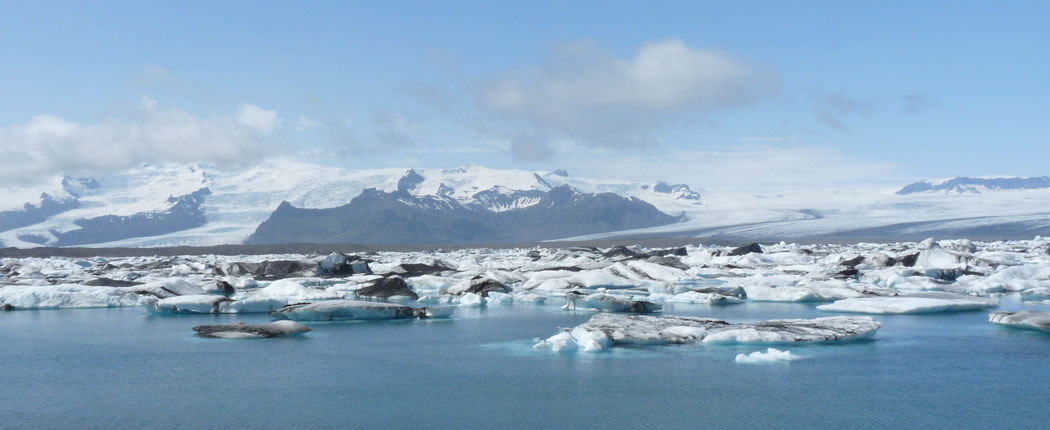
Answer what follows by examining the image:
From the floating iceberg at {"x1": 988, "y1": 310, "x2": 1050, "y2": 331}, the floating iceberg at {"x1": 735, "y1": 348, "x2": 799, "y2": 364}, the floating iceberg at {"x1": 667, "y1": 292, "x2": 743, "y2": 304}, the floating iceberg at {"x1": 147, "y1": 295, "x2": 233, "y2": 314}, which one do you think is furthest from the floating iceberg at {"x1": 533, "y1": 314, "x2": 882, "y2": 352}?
the floating iceberg at {"x1": 147, "y1": 295, "x2": 233, "y2": 314}

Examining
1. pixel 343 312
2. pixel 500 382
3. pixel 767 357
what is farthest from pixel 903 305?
pixel 343 312

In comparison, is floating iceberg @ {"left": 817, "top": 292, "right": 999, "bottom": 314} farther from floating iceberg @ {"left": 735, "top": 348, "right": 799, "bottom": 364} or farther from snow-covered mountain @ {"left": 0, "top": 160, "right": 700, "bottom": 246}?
snow-covered mountain @ {"left": 0, "top": 160, "right": 700, "bottom": 246}

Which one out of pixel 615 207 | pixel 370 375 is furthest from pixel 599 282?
pixel 615 207

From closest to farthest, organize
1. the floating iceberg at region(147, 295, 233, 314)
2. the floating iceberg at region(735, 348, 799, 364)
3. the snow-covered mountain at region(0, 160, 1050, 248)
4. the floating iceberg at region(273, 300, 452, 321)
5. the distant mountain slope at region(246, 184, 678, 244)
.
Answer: the floating iceberg at region(735, 348, 799, 364)
the floating iceberg at region(273, 300, 452, 321)
the floating iceberg at region(147, 295, 233, 314)
the snow-covered mountain at region(0, 160, 1050, 248)
the distant mountain slope at region(246, 184, 678, 244)

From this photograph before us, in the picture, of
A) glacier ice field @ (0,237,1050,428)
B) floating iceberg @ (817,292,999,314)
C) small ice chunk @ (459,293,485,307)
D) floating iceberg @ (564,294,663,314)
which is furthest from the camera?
small ice chunk @ (459,293,485,307)

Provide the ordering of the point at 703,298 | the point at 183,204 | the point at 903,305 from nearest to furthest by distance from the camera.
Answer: the point at 903,305 → the point at 703,298 → the point at 183,204

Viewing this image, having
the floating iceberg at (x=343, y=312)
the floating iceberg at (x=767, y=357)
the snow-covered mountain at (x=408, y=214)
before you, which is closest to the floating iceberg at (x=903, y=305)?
the floating iceberg at (x=767, y=357)

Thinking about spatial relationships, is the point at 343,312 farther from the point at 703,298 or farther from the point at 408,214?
the point at 408,214
